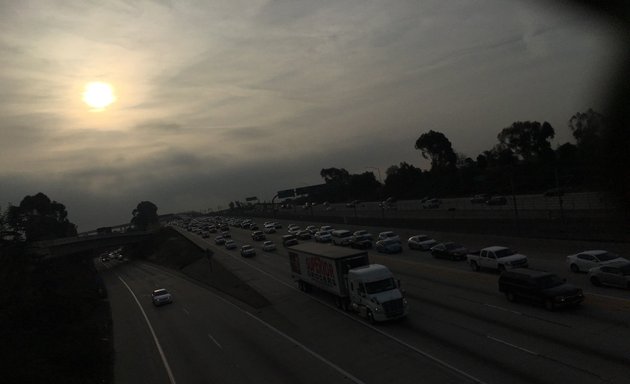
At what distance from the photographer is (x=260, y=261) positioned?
5691cm

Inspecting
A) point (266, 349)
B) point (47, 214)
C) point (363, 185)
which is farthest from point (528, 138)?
point (47, 214)

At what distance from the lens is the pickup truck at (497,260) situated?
31.5 m

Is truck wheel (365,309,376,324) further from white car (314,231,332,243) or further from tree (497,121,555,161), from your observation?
tree (497,121,555,161)

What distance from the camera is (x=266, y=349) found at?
23.2 meters

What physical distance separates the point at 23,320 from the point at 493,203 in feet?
202

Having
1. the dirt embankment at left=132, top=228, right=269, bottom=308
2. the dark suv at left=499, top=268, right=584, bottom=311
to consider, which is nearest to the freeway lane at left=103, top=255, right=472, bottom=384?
the dirt embankment at left=132, top=228, right=269, bottom=308

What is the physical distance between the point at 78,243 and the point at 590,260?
84.8 meters

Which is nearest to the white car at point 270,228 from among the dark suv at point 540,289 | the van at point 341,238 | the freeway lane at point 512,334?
the van at point 341,238

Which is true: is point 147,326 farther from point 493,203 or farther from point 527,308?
point 493,203

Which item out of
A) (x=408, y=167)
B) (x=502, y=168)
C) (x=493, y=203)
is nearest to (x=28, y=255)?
(x=493, y=203)

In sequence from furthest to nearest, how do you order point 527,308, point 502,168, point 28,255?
point 502,168
point 28,255
point 527,308

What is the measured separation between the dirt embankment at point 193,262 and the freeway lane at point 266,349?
1.93 m

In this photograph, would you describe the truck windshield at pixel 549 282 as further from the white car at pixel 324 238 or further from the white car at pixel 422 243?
the white car at pixel 324 238

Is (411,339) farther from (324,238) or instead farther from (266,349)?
(324,238)
